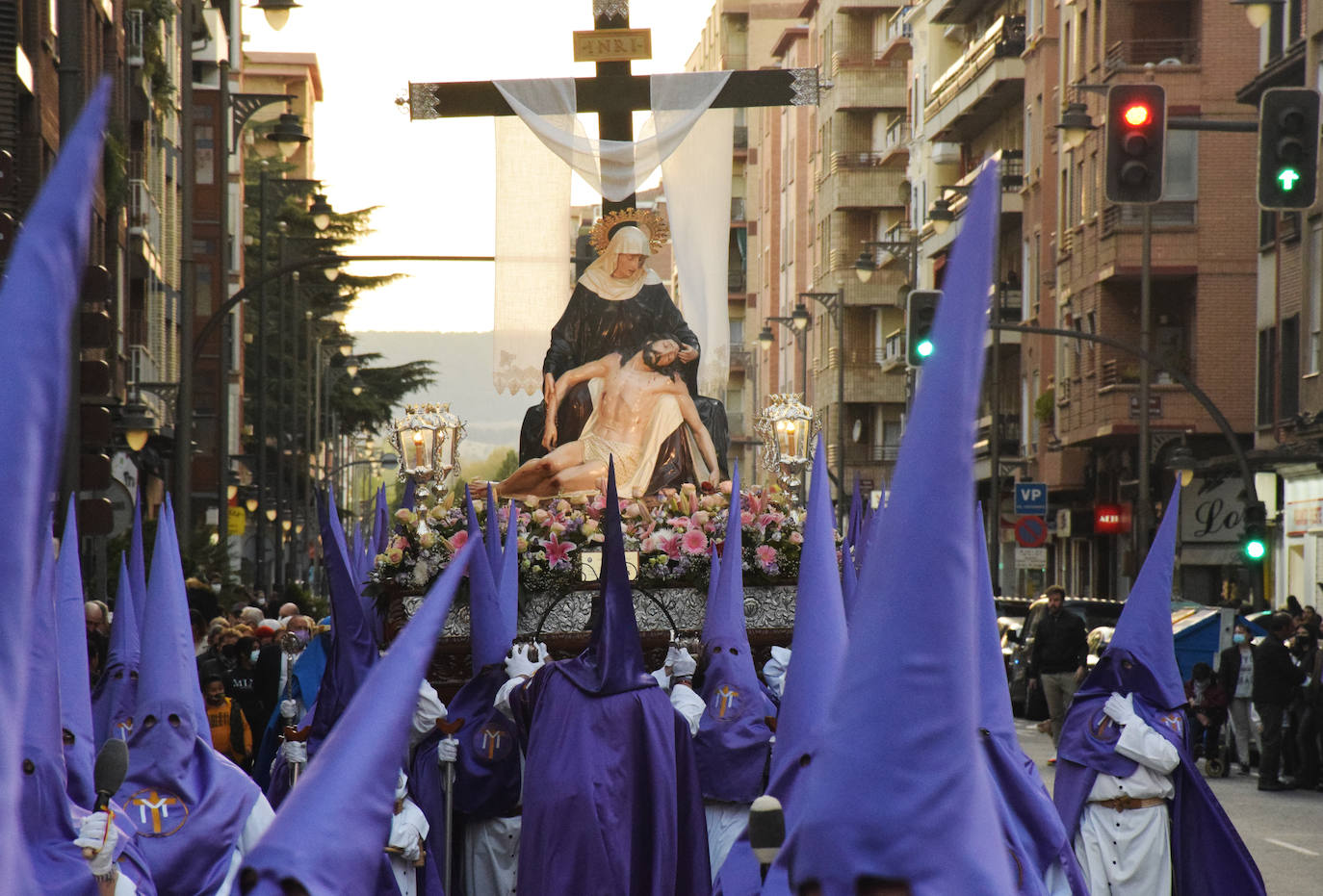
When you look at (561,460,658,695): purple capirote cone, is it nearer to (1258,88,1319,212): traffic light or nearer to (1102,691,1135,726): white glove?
(1102,691,1135,726): white glove

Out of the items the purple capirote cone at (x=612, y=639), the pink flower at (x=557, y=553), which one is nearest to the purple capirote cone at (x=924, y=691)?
the purple capirote cone at (x=612, y=639)

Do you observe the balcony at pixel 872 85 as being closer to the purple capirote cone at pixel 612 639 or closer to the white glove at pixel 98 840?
the purple capirote cone at pixel 612 639

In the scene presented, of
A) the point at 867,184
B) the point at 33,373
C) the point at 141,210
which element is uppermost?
the point at 867,184

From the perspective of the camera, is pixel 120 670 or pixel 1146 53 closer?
pixel 120 670

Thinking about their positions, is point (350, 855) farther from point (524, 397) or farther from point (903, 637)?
point (524, 397)

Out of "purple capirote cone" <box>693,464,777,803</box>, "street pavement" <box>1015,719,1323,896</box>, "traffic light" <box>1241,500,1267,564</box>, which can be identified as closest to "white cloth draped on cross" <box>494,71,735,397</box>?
"street pavement" <box>1015,719,1323,896</box>

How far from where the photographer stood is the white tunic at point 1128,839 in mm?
10820

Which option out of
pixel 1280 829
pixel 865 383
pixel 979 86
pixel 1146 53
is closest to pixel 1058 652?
pixel 1280 829

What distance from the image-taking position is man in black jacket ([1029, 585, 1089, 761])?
23.3 m

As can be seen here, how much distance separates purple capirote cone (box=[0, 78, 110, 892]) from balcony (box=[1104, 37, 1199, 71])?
1745 inches

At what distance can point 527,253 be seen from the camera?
58.9 feet

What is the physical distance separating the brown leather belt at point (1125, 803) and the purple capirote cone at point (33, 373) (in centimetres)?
859

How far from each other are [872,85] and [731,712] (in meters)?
76.1

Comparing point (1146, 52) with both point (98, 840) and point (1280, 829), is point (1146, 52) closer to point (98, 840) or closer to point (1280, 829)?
point (1280, 829)
